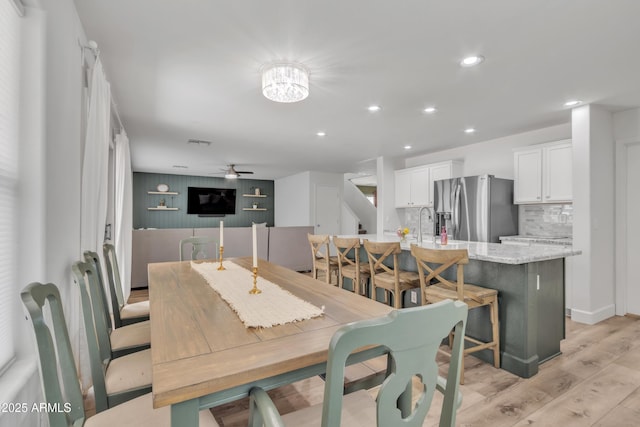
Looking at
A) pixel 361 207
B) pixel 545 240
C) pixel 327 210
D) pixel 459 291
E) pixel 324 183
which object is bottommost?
pixel 459 291

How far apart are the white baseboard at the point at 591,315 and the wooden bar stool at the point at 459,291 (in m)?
1.86

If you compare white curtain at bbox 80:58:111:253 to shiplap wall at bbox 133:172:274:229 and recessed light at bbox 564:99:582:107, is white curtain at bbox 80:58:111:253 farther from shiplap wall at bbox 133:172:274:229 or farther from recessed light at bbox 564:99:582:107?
shiplap wall at bbox 133:172:274:229

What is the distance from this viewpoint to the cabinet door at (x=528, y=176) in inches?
163

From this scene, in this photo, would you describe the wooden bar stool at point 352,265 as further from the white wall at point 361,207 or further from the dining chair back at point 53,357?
the white wall at point 361,207

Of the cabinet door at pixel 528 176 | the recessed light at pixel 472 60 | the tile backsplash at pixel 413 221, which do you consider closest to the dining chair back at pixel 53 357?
the recessed light at pixel 472 60

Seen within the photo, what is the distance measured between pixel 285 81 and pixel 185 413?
222cm

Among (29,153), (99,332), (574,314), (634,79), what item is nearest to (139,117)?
(29,153)

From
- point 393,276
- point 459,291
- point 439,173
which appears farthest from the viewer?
point 439,173

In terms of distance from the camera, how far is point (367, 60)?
2.41 meters

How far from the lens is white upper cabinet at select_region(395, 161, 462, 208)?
17.7 feet

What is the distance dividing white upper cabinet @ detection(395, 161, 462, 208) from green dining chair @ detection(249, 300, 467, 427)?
492 centimetres

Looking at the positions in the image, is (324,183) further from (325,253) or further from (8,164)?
(8,164)

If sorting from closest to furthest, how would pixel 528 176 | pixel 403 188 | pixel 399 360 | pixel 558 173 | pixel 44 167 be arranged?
pixel 399 360 → pixel 44 167 → pixel 558 173 → pixel 528 176 → pixel 403 188

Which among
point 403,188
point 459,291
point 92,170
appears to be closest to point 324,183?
point 403,188
